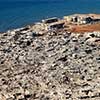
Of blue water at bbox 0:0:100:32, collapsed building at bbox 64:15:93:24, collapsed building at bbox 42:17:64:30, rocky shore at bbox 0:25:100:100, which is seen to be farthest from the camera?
blue water at bbox 0:0:100:32

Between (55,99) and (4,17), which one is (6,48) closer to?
(55,99)

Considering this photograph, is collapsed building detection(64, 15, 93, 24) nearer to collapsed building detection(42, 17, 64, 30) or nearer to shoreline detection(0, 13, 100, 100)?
collapsed building detection(42, 17, 64, 30)

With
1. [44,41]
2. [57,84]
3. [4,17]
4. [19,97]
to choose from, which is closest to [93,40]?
[44,41]

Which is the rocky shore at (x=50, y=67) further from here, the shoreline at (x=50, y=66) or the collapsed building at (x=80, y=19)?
the collapsed building at (x=80, y=19)

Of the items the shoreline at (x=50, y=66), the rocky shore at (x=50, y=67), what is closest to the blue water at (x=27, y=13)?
the shoreline at (x=50, y=66)

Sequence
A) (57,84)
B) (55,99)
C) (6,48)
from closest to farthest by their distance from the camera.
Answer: (55,99)
(57,84)
(6,48)

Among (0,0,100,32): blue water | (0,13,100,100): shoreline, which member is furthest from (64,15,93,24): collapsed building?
(0,0,100,32): blue water

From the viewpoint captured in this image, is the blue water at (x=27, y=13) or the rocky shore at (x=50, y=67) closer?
the rocky shore at (x=50, y=67)

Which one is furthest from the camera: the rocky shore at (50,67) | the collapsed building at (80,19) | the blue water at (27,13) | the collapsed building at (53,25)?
the blue water at (27,13)
